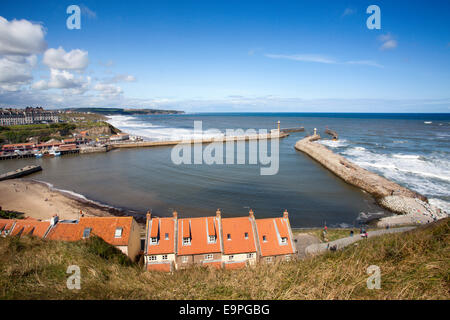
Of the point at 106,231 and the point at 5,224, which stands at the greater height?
the point at 5,224

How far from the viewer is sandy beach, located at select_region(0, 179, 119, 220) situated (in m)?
27.2

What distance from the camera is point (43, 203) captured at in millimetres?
30125

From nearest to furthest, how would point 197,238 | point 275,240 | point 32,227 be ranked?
1. point 197,238
2. point 275,240
3. point 32,227

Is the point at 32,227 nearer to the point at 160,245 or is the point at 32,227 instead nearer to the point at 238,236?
the point at 160,245

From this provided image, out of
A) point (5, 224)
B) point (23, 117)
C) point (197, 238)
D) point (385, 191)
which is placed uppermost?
point (23, 117)

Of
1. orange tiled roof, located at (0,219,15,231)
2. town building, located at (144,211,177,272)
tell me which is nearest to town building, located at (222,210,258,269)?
town building, located at (144,211,177,272)

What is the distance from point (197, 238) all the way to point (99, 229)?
708 cm

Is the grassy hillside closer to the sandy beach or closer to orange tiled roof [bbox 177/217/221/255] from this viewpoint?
orange tiled roof [bbox 177/217/221/255]

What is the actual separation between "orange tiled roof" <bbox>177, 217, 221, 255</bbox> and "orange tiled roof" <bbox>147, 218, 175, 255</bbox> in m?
0.51

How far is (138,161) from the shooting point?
5622 cm

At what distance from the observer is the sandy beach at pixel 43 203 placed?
27250 mm

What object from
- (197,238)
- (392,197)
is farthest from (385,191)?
(197,238)
